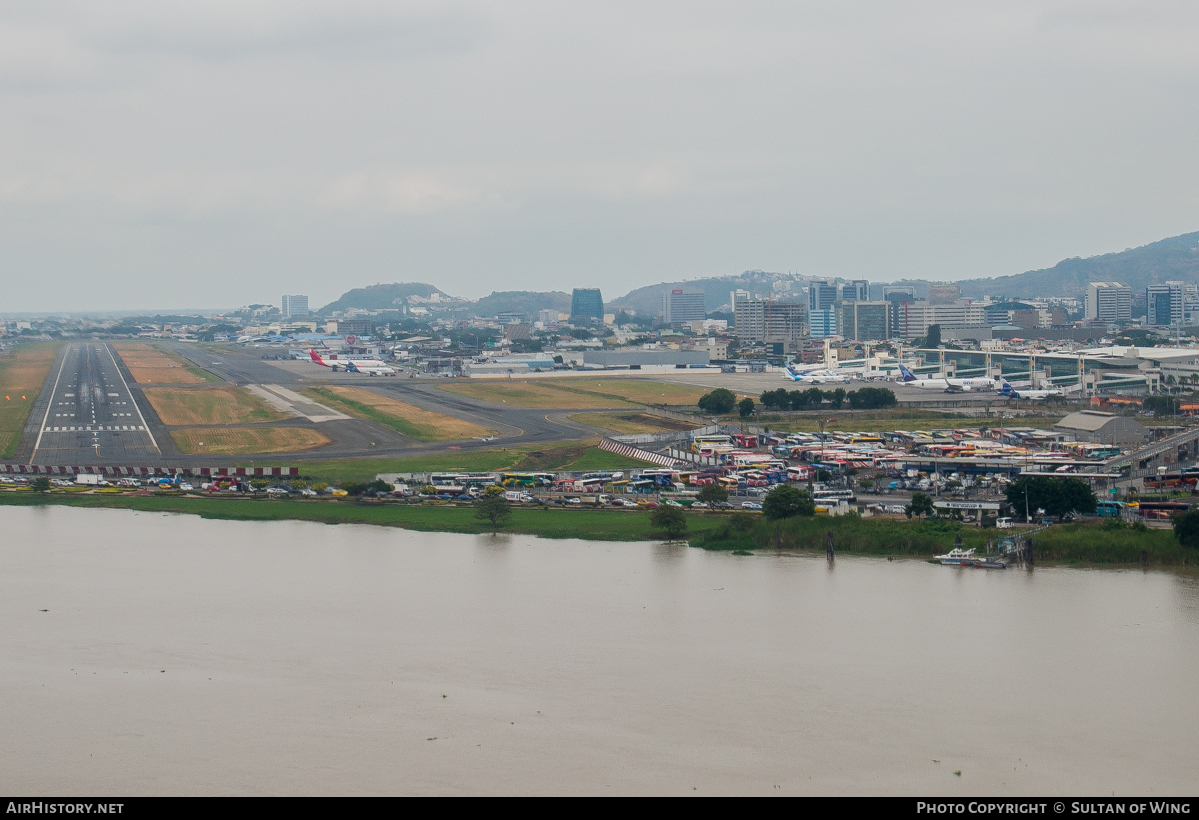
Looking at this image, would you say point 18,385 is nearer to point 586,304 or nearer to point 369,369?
point 369,369

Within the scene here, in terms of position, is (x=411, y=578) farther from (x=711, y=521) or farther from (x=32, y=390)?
(x=32, y=390)

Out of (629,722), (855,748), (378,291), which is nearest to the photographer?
(855,748)

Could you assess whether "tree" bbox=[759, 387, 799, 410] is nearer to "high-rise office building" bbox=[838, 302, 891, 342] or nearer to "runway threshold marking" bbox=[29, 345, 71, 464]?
"runway threshold marking" bbox=[29, 345, 71, 464]

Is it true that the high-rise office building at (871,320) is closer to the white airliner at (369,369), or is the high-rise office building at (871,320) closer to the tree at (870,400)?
the white airliner at (369,369)

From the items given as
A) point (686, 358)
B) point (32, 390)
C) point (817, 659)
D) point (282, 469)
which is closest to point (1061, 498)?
point (817, 659)

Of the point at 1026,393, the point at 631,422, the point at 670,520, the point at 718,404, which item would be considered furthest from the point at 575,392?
the point at 670,520

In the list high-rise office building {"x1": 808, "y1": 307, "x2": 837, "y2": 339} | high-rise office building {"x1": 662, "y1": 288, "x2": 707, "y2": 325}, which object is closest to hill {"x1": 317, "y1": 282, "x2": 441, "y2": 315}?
high-rise office building {"x1": 662, "y1": 288, "x2": 707, "y2": 325}
